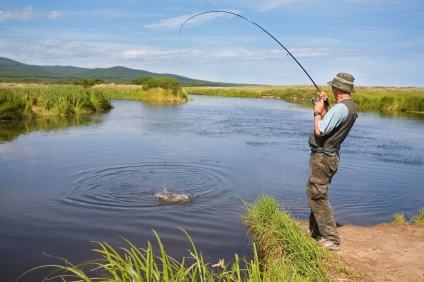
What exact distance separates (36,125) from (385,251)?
16281 mm

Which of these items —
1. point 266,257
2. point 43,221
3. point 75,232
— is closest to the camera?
point 266,257

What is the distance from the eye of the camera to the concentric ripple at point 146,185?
7406 mm

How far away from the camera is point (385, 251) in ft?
15.7

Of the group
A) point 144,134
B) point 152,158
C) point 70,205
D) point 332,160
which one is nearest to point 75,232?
point 70,205

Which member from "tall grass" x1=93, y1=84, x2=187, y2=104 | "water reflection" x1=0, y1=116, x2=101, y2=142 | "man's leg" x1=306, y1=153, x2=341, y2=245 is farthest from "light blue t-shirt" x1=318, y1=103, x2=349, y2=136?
"tall grass" x1=93, y1=84, x2=187, y2=104

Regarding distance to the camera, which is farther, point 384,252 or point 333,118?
point 384,252

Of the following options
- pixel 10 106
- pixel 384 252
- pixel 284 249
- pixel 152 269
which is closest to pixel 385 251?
pixel 384 252

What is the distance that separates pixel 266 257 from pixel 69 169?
6.12 metres

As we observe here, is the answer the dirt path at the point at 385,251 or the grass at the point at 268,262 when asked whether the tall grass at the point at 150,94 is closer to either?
the grass at the point at 268,262

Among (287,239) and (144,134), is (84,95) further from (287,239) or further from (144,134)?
(287,239)

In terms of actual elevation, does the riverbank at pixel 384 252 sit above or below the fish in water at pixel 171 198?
above

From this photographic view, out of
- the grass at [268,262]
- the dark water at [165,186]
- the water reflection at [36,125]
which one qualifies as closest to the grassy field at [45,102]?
the water reflection at [36,125]

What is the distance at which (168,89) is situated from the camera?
38531mm

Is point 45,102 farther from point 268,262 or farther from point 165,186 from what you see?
point 268,262
